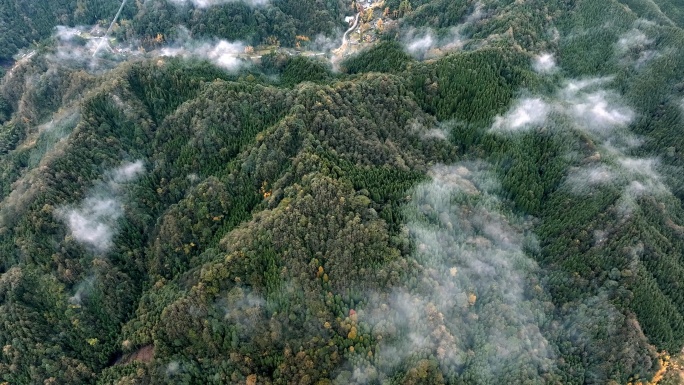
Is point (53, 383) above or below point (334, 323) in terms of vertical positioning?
below

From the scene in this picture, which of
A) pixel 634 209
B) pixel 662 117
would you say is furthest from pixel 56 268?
pixel 662 117

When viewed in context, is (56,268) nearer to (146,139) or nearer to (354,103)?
(146,139)

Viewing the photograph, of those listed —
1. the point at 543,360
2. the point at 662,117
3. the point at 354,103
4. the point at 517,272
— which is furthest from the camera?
the point at 662,117

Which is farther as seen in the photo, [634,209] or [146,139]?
[146,139]

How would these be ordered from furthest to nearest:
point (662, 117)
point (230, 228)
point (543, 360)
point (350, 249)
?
point (662, 117), point (230, 228), point (350, 249), point (543, 360)

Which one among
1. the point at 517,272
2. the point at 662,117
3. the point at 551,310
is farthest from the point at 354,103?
the point at 662,117

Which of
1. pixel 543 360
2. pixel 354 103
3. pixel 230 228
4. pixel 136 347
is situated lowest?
pixel 136 347

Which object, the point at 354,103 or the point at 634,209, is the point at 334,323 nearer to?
the point at 354,103
